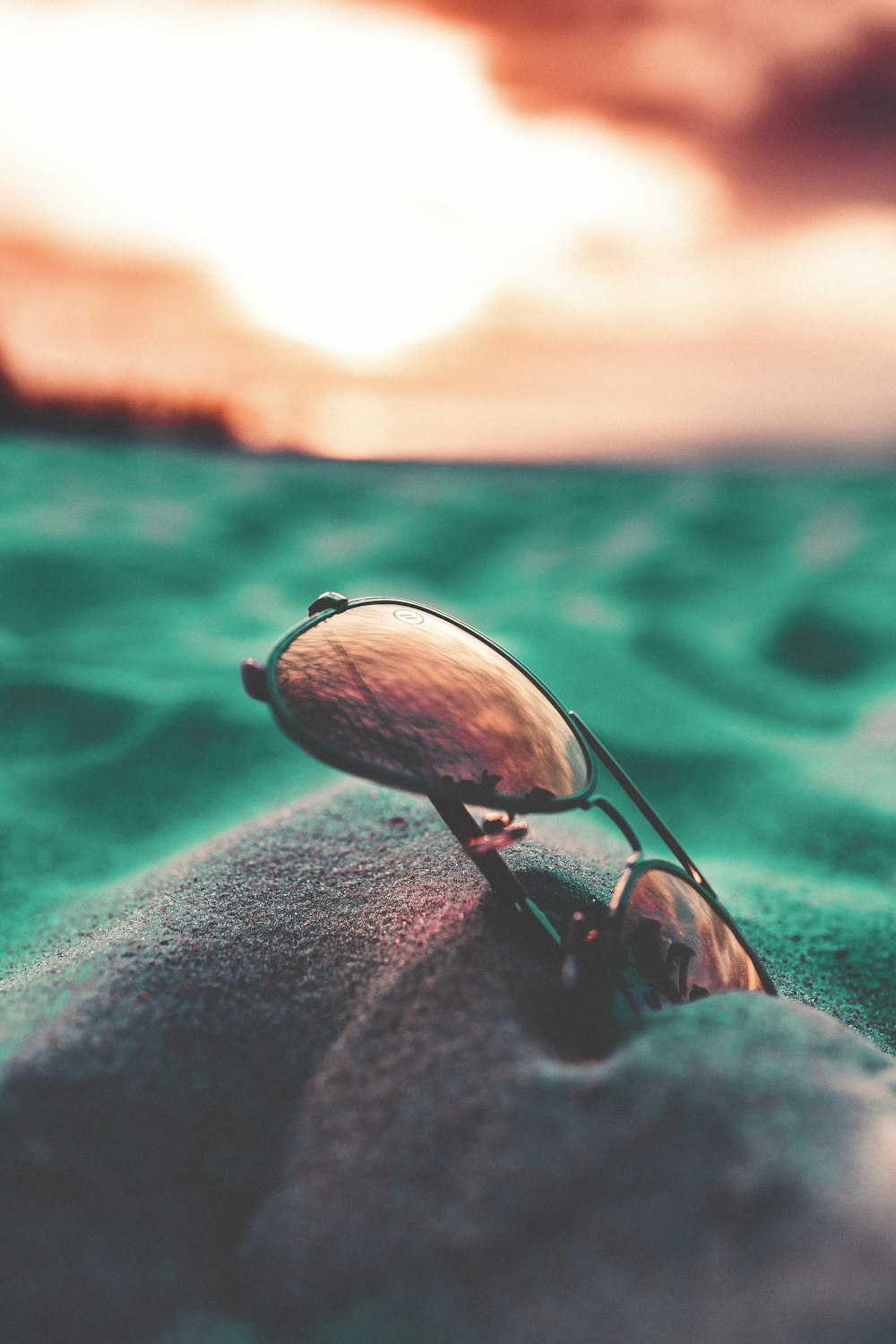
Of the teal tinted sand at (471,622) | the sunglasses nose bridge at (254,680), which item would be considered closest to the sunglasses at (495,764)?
the sunglasses nose bridge at (254,680)

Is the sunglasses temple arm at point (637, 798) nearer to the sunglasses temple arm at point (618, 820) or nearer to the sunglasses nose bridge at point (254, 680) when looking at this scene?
the sunglasses temple arm at point (618, 820)

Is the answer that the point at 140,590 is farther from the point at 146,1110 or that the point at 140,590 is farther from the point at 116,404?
the point at 116,404

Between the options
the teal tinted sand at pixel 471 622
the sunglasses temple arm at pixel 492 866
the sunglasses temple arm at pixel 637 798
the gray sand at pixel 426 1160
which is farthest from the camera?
the teal tinted sand at pixel 471 622

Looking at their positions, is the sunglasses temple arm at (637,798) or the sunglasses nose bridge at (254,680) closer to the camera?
the sunglasses nose bridge at (254,680)

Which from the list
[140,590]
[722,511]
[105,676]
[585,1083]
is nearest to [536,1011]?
[585,1083]

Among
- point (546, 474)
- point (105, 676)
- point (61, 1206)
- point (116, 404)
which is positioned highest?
point (116, 404)

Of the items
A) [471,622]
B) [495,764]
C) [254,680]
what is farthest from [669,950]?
[471,622]

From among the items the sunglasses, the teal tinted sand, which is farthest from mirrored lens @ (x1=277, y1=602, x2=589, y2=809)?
the teal tinted sand
